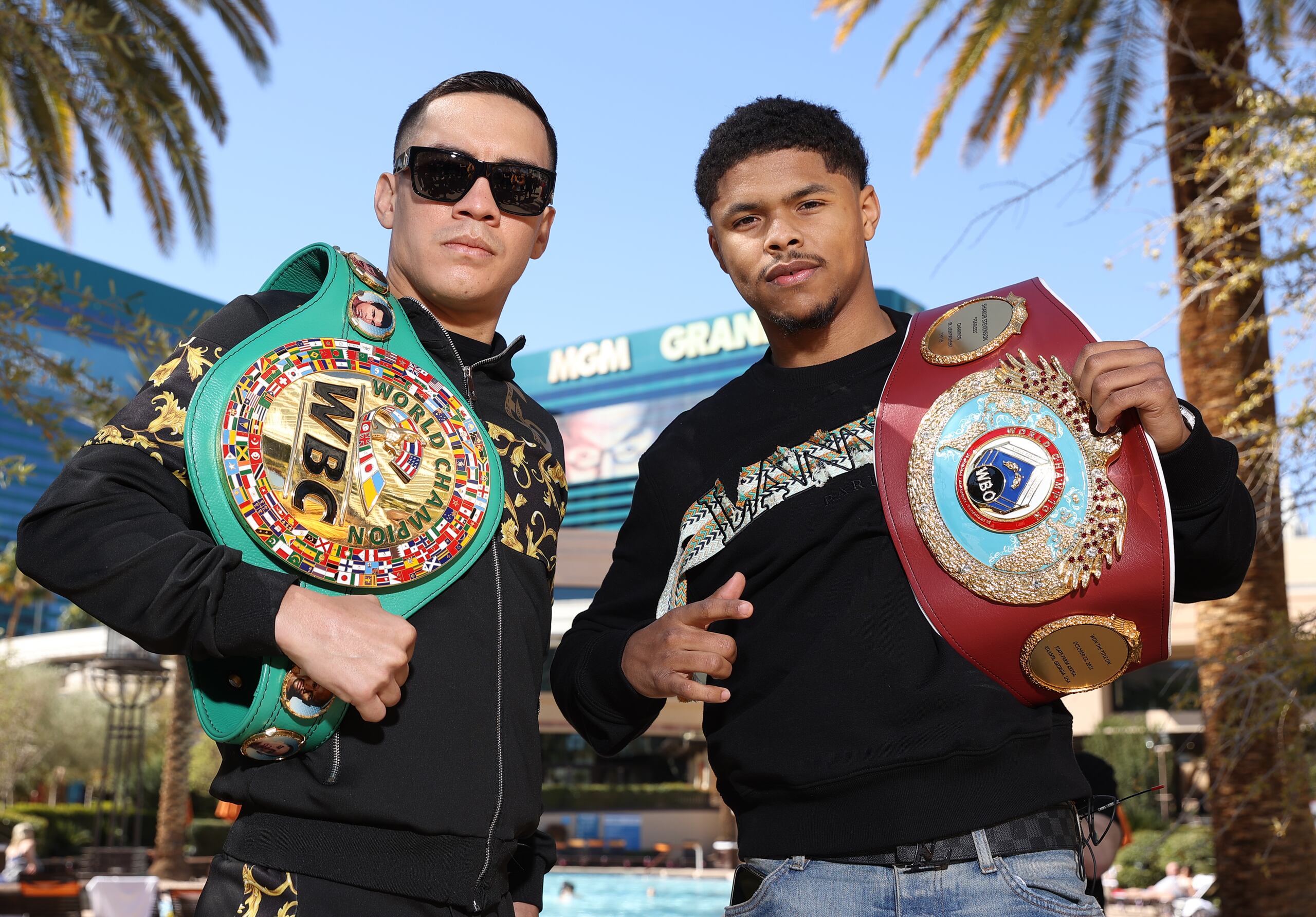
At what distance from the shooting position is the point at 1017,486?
6.80 ft

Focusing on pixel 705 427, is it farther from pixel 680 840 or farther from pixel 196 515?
pixel 680 840

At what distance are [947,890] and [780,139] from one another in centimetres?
164

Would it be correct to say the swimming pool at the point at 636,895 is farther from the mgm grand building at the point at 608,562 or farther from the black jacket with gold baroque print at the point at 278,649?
the black jacket with gold baroque print at the point at 278,649

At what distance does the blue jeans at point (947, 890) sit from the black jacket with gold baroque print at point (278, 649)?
0.55m

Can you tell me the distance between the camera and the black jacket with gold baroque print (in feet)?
5.53

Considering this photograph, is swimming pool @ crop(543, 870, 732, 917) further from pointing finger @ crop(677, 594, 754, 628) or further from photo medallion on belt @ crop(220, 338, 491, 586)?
photo medallion on belt @ crop(220, 338, 491, 586)

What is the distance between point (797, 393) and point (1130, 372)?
2.54ft

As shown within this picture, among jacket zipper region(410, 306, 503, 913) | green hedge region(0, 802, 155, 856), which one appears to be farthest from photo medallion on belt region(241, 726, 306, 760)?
green hedge region(0, 802, 155, 856)

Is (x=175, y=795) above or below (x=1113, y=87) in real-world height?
below

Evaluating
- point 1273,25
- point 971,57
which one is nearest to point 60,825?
point 971,57

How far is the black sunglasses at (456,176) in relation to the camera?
246cm

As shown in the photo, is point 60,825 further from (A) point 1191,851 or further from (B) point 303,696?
(B) point 303,696

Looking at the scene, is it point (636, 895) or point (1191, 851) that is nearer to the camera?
point (1191, 851)

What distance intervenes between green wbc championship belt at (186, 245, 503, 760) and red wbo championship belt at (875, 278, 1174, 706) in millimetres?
848
